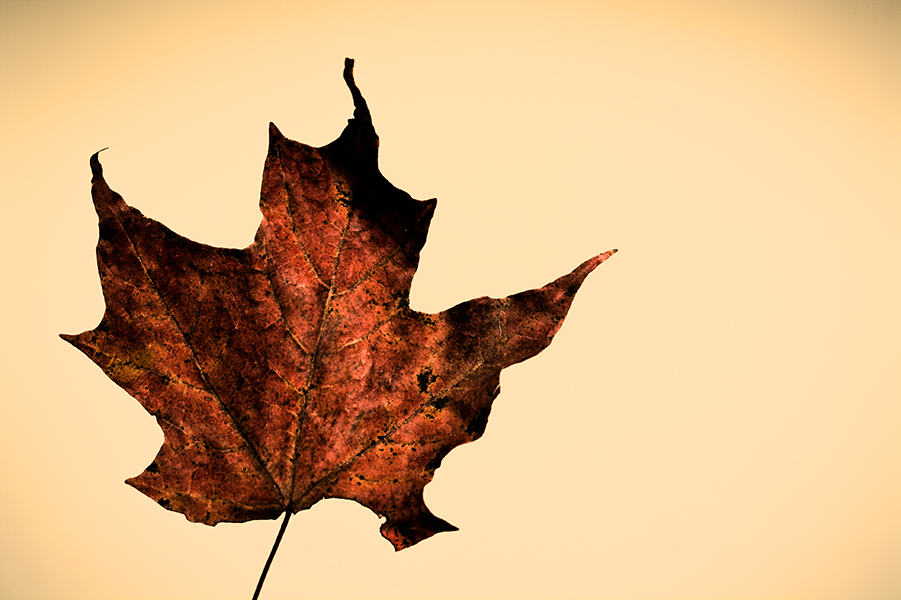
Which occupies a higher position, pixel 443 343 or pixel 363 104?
pixel 363 104

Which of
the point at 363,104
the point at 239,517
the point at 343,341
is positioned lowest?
the point at 239,517

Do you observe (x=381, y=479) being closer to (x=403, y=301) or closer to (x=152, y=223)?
(x=403, y=301)

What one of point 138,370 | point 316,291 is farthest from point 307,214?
point 138,370

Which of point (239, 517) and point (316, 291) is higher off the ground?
point (316, 291)

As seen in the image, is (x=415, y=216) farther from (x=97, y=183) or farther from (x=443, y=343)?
(x=97, y=183)

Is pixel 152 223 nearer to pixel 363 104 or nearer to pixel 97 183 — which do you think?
pixel 97 183

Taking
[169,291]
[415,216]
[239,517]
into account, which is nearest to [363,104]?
[415,216]
